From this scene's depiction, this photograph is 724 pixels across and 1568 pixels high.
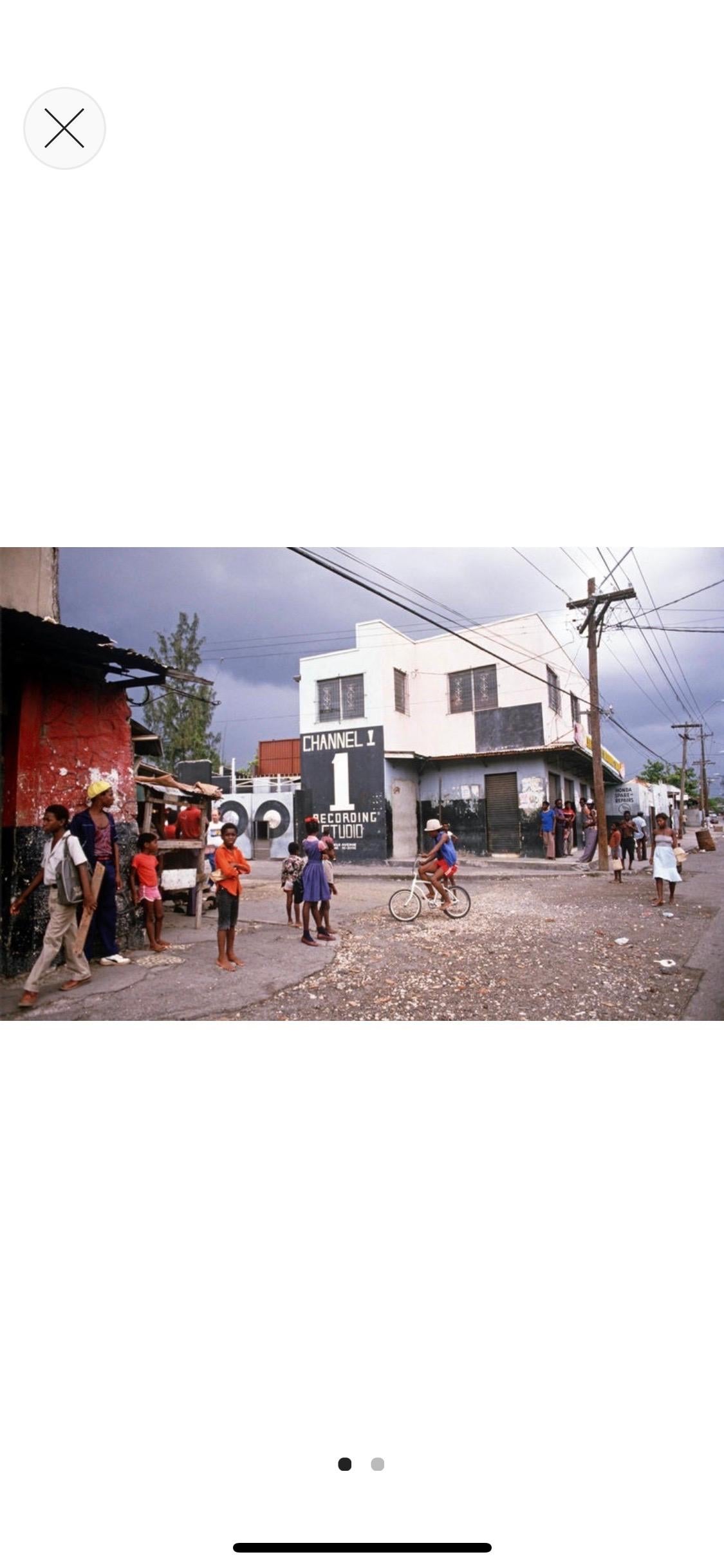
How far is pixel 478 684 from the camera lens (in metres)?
2.93

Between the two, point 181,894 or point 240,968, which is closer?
point 240,968

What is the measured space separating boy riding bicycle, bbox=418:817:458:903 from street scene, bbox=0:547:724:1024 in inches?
0.4

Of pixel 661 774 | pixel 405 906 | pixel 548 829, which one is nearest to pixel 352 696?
pixel 405 906

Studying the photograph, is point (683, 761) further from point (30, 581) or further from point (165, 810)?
point (30, 581)

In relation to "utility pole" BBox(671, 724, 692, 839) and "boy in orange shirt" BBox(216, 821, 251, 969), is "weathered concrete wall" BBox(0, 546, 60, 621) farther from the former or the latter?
"utility pole" BBox(671, 724, 692, 839)

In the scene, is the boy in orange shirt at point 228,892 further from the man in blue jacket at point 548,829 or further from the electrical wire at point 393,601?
the man in blue jacket at point 548,829

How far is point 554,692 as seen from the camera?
118 inches

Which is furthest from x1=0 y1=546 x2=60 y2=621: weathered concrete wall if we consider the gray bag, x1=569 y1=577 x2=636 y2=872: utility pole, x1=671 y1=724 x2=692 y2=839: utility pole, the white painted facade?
x1=671 y1=724 x2=692 y2=839: utility pole

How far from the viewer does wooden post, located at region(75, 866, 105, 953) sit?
8.22ft

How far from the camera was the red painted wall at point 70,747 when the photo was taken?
2551mm

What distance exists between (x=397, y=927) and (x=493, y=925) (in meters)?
0.35
